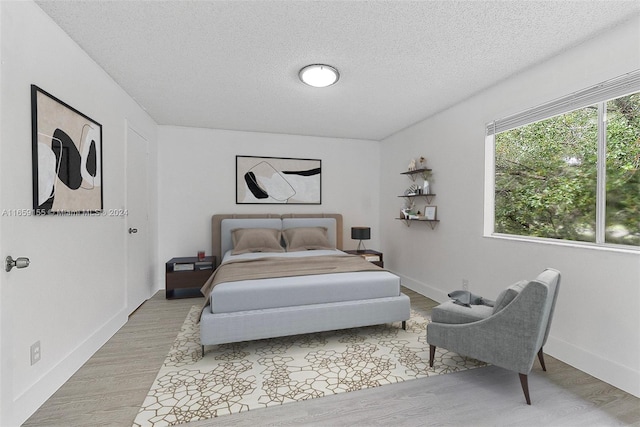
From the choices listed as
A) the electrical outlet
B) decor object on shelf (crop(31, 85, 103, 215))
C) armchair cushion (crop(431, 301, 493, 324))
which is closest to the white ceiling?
decor object on shelf (crop(31, 85, 103, 215))

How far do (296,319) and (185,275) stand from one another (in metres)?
2.18

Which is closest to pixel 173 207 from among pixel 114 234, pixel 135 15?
pixel 114 234

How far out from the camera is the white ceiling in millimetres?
1898

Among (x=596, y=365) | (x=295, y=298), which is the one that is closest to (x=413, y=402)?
(x=295, y=298)

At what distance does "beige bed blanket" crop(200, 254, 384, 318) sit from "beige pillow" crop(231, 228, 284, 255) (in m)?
0.73

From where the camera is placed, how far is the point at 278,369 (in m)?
2.30

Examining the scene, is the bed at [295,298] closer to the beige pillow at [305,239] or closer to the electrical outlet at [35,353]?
the beige pillow at [305,239]

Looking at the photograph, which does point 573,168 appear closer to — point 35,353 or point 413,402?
point 413,402

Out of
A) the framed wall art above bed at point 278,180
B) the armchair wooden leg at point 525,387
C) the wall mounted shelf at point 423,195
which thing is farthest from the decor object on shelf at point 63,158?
the wall mounted shelf at point 423,195

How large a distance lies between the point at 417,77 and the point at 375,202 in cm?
289

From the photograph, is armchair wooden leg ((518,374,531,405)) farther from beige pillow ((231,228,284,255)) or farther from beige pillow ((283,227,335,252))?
beige pillow ((231,228,284,255))

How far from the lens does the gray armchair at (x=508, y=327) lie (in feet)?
5.97

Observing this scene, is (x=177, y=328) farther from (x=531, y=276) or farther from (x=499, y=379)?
(x=531, y=276)

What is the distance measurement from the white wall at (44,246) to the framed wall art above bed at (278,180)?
209cm
